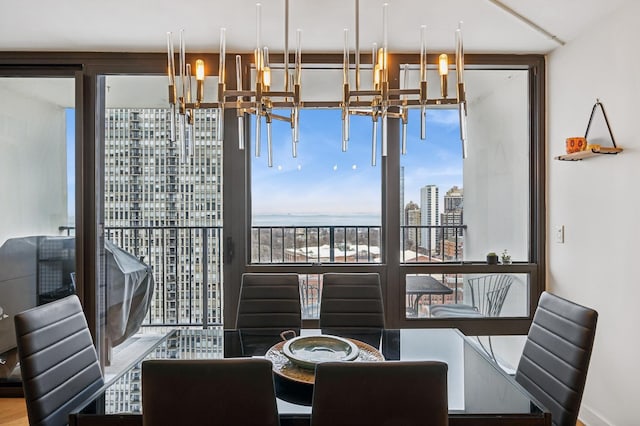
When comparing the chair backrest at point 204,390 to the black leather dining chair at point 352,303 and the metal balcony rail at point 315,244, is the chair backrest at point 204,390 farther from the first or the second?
the metal balcony rail at point 315,244

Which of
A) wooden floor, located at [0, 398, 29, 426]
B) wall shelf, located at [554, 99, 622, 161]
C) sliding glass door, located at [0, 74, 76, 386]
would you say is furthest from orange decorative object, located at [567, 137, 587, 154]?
wooden floor, located at [0, 398, 29, 426]

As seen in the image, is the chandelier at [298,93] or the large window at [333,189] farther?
the large window at [333,189]

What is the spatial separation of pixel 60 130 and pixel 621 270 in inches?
157

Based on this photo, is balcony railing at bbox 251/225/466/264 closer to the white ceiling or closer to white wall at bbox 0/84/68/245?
the white ceiling

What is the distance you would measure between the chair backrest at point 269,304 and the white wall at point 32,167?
5.65 feet

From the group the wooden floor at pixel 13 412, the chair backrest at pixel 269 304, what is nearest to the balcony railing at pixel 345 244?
the chair backrest at pixel 269 304

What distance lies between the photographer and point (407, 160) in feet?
10.4

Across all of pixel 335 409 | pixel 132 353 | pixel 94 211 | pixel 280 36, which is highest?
pixel 280 36

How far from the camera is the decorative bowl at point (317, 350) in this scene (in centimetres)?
157

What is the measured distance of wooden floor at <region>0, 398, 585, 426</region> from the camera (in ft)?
8.46

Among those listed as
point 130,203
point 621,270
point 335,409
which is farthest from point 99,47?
point 621,270

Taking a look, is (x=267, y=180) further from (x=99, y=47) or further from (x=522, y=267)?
(x=522, y=267)

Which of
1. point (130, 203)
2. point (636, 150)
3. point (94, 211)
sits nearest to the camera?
point (636, 150)

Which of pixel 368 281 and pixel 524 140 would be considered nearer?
pixel 368 281
